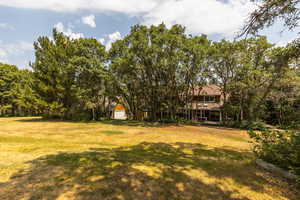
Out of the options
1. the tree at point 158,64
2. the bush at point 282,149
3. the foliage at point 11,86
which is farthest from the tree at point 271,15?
the foliage at point 11,86

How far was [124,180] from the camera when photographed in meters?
3.55

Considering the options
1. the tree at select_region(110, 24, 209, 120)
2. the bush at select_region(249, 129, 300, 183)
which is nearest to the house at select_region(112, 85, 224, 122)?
the tree at select_region(110, 24, 209, 120)

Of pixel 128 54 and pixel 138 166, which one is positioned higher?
pixel 128 54

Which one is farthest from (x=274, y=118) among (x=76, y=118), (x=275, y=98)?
(x=76, y=118)

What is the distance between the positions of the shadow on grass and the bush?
699 mm

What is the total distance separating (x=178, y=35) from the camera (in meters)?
16.2

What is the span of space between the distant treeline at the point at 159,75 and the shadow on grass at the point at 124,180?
13437 mm

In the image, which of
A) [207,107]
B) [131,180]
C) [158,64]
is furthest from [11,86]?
[207,107]

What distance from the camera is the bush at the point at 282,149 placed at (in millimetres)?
3919

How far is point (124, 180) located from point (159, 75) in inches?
670

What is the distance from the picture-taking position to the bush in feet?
12.9

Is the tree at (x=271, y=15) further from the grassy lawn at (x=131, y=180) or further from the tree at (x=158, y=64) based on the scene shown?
the tree at (x=158, y=64)

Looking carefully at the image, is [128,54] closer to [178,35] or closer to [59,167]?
[178,35]

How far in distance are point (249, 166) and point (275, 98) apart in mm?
17548
